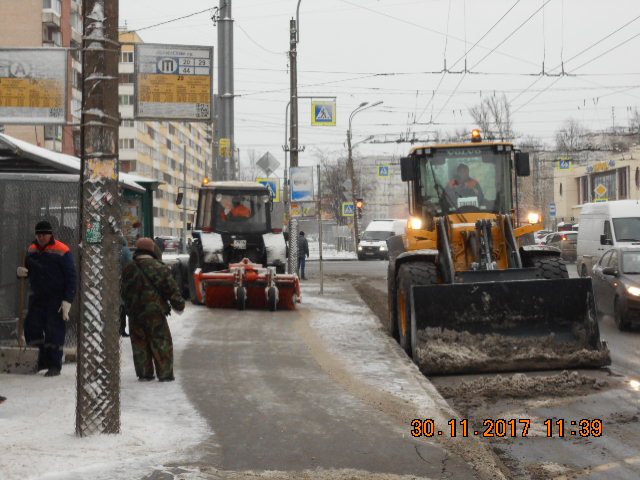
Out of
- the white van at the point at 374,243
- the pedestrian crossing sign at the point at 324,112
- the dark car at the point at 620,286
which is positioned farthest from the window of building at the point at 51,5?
the dark car at the point at 620,286

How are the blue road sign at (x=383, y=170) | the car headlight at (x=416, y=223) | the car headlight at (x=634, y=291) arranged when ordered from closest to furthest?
the car headlight at (x=416, y=223) → the car headlight at (x=634, y=291) → the blue road sign at (x=383, y=170)

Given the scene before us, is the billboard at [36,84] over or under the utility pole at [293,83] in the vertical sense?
under

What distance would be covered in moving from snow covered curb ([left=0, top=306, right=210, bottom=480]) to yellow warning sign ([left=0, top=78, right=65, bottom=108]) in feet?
9.17

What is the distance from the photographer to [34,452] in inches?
244

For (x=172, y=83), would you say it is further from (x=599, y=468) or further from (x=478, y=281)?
(x=599, y=468)

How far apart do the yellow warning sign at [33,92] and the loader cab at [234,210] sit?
38.0 ft

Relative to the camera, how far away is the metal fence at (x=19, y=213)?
429 inches

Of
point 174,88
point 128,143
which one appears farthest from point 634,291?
point 128,143

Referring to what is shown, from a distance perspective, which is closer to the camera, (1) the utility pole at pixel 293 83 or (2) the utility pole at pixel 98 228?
(2) the utility pole at pixel 98 228

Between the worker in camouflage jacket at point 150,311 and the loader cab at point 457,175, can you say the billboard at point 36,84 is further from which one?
the loader cab at point 457,175

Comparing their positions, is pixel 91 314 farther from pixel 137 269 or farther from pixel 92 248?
pixel 137 269

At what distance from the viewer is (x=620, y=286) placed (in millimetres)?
14805

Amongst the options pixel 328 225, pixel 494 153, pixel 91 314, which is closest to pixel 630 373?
pixel 494 153
